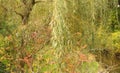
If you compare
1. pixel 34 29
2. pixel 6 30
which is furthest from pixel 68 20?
pixel 6 30

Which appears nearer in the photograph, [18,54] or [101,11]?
[101,11]

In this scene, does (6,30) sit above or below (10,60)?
above

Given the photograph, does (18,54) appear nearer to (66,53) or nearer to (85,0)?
(66,53)

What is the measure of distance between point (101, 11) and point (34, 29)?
1.53m

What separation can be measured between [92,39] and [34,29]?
4.24 feet

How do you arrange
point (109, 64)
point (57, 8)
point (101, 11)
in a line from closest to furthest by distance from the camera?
point (57, 8), point (101, 11), point (109, 64)

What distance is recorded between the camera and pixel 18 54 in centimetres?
594

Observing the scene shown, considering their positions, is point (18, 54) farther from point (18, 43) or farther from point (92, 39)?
point (92, 39)

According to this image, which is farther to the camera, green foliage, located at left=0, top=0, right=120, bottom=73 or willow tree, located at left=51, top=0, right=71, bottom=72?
green foliage, located at left=0, top=0, right=120, bottom=73

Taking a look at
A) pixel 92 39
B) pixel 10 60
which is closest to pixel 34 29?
pixel 10 60

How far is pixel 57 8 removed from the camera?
4.47 meters

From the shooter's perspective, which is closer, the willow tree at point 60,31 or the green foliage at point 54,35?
the willow tree at point 60,31

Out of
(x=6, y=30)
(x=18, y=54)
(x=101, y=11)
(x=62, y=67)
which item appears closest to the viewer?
(x=62, y=67)

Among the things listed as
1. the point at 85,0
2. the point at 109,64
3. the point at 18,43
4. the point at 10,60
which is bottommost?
the point at 109,64
